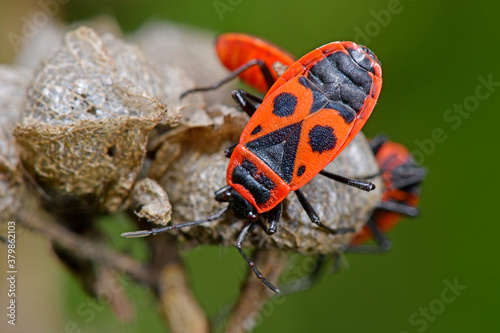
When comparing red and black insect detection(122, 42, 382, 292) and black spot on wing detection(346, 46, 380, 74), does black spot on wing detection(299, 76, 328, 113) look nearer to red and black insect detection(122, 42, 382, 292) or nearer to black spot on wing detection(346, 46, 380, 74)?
red and black insect detection(122, 42, 382, 292)

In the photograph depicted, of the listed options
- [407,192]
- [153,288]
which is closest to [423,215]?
[407,192]

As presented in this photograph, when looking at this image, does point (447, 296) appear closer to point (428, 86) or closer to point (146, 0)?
point (428, 86)

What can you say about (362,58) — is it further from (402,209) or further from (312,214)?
(402,209)

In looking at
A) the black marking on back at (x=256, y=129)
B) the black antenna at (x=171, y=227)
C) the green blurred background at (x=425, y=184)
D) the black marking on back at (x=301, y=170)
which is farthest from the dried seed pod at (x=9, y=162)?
the green blurred background at (x=425, y=184)

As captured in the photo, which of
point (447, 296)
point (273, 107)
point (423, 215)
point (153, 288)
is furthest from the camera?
point (423, 215)

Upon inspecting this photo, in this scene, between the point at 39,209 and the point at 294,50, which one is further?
the point at 294,50
